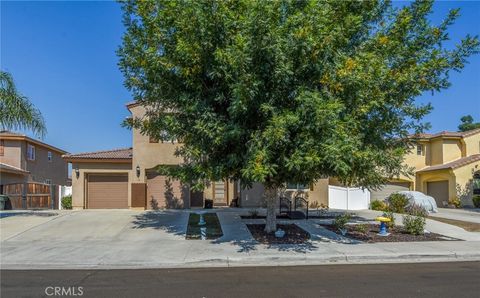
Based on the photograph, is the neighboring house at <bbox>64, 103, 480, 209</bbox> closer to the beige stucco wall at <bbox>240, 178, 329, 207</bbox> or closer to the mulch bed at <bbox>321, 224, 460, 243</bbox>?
the beige stucco wall at <bbox>240, 178, 329, 207</bbox>

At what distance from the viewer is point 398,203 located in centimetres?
2111

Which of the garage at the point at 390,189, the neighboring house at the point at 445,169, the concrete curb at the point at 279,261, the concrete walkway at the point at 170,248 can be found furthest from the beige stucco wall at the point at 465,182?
the concrete curb at the point at 279,261

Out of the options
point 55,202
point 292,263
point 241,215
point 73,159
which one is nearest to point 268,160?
point 292,263

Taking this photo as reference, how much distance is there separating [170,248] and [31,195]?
1615 cm

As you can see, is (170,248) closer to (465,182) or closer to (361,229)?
(361,229)

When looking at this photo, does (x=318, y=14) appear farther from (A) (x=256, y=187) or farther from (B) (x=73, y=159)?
(B) (x=73, y=159)

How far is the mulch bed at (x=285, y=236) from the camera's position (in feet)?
41.9

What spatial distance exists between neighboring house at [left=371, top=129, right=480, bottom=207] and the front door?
1205 centimetres

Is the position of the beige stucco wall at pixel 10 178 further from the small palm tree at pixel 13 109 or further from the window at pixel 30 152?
the small palm tree at pixel 13 109

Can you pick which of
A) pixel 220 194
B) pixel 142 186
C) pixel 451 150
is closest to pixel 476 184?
pixel 451 150

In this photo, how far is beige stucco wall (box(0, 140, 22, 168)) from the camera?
1139 inches

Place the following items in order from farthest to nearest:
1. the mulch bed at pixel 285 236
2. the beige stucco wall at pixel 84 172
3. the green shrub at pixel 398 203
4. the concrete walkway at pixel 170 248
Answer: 1. the beige stucco wall at pixel 84 172
2. the green shrub at pixel 398 203
3. the mulch bed at pixel 285 236
4. the concrete walkway at pixel 170 248

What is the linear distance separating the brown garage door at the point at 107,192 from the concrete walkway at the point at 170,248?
20.9 feet

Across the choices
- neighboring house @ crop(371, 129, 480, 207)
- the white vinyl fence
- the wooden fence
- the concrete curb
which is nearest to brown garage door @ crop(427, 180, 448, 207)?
neighboring house @ crop(371, 129, 480, 207)
